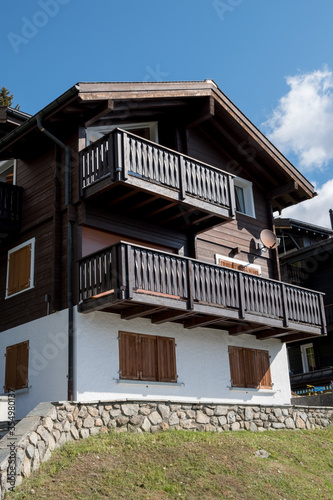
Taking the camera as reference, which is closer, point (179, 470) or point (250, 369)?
point (179, 470)

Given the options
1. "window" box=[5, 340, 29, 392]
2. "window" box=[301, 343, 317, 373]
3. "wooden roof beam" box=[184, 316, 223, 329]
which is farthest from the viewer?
"window" box=[301, 343, 317, 373]

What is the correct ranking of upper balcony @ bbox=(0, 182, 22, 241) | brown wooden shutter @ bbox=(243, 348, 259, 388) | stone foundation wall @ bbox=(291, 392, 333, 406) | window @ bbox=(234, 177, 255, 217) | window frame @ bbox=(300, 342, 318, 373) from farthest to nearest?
1. window frame @ bbox=(300, 342, 318, 373)
2. window @ bbox=(234, 177, 255, 217)
3. stone foundation wall @ bbox=(291, 392, 333, 406)
4. brown wooden shutter @ bbox=(243, 348, 259, 388)
5. upper balcony @ bbox=(0, 182, 22, 241)

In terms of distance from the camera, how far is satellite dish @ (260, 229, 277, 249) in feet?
70.4

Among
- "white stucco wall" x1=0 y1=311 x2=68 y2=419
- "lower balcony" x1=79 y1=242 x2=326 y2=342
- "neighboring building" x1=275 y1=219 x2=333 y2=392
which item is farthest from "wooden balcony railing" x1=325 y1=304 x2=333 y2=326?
"white stucco wall" x1=0 y1=311 x2=68 y2=419

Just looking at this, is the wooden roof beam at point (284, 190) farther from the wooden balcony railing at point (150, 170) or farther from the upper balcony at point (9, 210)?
the upper balcony at point (9, 210)

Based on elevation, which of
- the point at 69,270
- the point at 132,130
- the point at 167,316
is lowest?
the point at 167,316

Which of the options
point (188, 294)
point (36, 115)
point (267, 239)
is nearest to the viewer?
point (188, 294)

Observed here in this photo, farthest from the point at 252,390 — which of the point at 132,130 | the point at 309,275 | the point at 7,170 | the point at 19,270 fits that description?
the point at 309,275

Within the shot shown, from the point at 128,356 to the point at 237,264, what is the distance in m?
5.97

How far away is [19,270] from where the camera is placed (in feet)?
58.5

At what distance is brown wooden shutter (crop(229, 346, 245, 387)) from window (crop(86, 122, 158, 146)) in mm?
6940

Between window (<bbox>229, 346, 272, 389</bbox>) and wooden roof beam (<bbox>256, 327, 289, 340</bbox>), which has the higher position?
wooden roof beam (<bbox>256, 327, 289, 340</bbox>)

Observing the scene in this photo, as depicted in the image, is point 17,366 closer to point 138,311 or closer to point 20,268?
point 20,268

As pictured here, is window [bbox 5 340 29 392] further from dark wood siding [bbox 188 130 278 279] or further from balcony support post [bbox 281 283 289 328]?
balcony support post [bbox 281 283 289 328]
